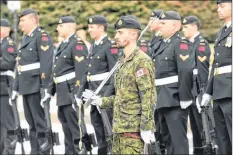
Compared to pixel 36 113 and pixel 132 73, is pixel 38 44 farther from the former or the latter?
pixel 132 73

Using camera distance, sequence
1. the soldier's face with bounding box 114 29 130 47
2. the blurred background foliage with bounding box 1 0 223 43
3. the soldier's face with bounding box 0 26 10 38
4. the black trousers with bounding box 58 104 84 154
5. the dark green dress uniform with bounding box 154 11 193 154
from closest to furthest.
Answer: the soldier's face with bounding box 114 29 130 47, the dark green dress uniform with bounding box 154 11 193 154, the black trousers with bounding box 58 104 84 154, the soldier's face with bounding box 0 26 10 38, the blurred background foliage with bounding box 1 0 223 43

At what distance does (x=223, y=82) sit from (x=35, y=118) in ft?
10.4

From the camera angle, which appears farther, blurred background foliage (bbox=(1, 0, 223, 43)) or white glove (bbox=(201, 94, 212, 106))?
blurred background foliage (bbox=(1, 0, 223, 43))

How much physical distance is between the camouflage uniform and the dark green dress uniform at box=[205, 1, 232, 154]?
69.6 inches

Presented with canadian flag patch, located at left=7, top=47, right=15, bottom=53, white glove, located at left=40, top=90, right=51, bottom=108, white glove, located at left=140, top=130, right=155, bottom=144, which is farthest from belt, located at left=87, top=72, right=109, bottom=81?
white glove, located at left=140, top=130, right=155, bottom=144

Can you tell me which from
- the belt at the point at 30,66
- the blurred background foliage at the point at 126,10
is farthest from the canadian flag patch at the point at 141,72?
the blurred background foliage at the point at 126,10

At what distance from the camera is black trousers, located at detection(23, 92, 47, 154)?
431 inches

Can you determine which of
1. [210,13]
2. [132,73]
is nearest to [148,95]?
[132,73]

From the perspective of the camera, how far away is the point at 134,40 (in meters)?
7.50

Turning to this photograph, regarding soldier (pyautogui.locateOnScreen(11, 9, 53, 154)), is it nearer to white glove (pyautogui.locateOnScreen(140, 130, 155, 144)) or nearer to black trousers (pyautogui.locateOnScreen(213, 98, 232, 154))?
black trousers (pyautogui.locateOnScreen(213, 98, 232, 154))

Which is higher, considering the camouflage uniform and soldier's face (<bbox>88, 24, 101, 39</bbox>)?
soldier's face (<bbox>88, 24, 101, 39</bbox>)

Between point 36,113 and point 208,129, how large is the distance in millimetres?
2603

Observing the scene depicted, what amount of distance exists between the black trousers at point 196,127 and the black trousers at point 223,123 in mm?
1589

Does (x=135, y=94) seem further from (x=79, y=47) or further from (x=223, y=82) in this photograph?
(x=79, y=47)
